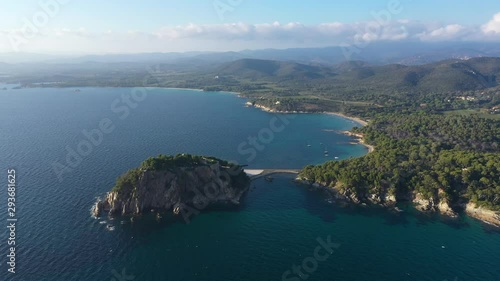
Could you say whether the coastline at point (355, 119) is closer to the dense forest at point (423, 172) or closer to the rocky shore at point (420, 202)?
the dense forest at point (423, 172)

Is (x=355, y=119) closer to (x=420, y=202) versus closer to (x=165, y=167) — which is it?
(x=420, y=202)

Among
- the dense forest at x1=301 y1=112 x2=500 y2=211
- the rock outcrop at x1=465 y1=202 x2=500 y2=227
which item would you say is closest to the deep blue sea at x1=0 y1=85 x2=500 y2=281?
the rock outcrop at x1=465 y1=202 x2=500 y2=227

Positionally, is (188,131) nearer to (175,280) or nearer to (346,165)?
(346,165)

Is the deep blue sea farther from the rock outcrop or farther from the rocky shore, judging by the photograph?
the rocky shore

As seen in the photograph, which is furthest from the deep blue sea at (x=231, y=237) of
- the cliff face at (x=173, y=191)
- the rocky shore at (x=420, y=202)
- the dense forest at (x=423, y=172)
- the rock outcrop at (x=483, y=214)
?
the dense forest at (x=423, y=172)

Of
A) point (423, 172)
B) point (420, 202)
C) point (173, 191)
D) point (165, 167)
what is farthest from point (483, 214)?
point (165, 167)

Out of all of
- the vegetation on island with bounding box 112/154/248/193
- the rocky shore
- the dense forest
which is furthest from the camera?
the dense forest

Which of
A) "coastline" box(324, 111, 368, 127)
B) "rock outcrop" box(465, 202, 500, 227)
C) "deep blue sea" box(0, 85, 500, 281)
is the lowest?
"coastline" box(324, 111, 368, 127)

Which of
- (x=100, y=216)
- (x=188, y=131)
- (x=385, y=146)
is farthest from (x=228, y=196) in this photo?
(x=188, y=131)

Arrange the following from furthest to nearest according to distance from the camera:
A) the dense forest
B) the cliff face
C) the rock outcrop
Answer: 1. the dense forest
2. the cliff face
3. the rock outcrop
